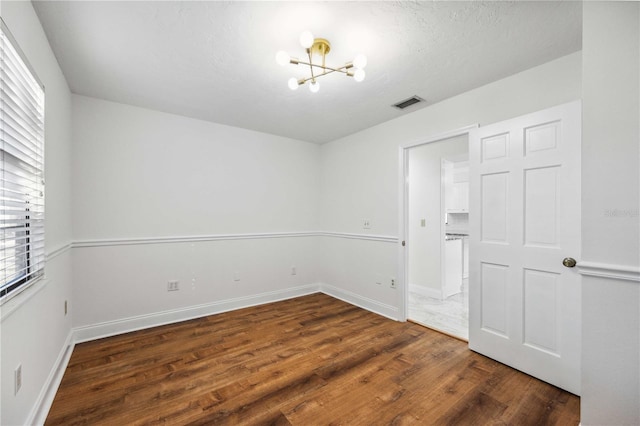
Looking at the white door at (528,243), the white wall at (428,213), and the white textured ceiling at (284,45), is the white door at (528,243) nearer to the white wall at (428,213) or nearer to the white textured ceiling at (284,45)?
the white textured ceiling at (284,45)

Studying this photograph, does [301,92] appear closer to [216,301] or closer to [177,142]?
[177,142]

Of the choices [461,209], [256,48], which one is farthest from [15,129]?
[461,209]

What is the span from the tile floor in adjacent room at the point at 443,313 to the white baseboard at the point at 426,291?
0.06m

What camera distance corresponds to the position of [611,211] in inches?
55.5

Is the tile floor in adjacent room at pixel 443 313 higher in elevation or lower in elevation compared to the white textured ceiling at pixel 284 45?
lower

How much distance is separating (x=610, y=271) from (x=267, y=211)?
11.7 feet

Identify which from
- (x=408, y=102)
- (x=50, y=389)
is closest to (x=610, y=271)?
(x=408, y=102)

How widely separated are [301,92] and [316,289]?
3.11 metres

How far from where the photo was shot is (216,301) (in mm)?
3590

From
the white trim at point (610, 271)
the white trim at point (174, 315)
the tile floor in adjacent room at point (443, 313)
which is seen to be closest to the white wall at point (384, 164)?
the tile floor in adjacent room at point (443, 313)

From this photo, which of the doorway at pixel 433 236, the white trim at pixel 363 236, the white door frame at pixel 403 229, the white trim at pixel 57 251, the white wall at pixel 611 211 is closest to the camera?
the white wall at pixel 611 211

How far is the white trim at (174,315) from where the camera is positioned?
2832 mm

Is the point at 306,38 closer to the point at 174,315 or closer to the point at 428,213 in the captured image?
the point at 174,315

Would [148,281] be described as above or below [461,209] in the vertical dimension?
below
